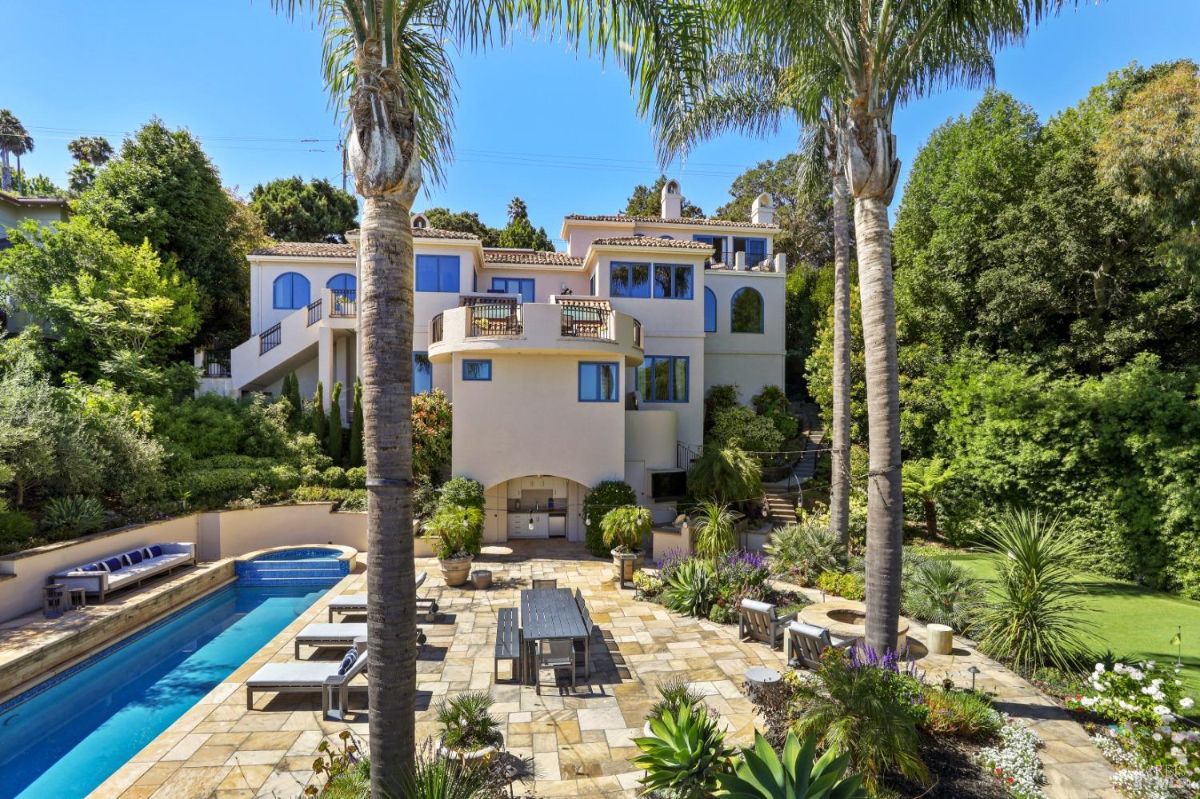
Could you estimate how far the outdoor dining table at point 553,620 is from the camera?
797 centimetres

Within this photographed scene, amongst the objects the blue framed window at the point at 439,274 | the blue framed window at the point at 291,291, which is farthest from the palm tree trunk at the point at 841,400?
the blue framed window at the point at 291,291

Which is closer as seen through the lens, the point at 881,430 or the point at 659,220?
the point at 881,430

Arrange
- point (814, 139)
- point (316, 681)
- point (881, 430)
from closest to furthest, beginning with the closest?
point (881, 430), point (316, 681), point (814, 139)

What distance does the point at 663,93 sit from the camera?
21.2ft

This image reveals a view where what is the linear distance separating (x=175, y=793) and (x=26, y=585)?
8.61 meters

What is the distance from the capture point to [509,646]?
8141 millimetres

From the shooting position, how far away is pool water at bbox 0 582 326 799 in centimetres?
684

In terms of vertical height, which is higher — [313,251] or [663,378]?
[313,251]

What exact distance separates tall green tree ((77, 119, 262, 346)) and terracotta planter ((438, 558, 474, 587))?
17.4 metres

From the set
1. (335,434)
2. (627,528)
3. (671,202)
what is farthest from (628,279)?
(335,434)

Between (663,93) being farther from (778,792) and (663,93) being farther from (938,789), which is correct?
(938,789)

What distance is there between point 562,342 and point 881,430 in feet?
33.4

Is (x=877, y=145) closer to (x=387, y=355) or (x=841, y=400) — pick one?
(x=387, y=355)

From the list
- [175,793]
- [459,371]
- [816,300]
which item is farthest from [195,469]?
[816,300]
